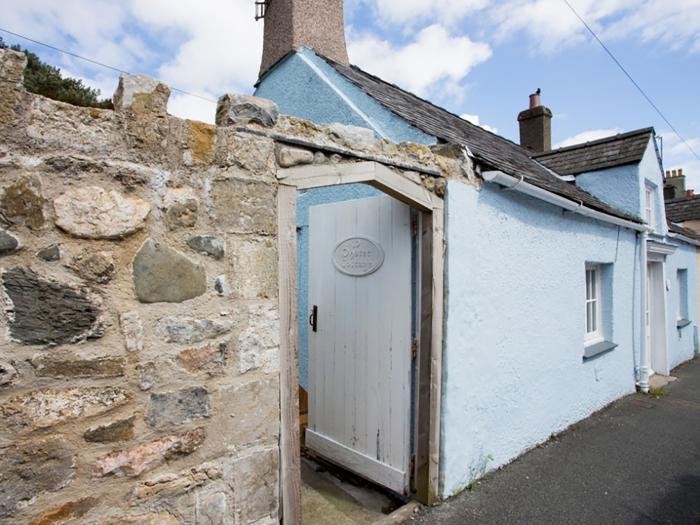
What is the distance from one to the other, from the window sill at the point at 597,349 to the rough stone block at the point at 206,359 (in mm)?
4788

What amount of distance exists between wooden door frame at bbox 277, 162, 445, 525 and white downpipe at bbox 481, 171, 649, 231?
2.32ft

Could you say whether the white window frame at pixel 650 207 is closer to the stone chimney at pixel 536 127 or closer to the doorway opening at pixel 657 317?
the doorway opening at pixel 657 317

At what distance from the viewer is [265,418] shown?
86.1 inches

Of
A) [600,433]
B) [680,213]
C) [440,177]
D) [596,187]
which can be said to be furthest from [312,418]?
[680,213]

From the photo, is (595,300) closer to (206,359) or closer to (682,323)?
(682,323)

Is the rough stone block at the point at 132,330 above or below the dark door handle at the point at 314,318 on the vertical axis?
above

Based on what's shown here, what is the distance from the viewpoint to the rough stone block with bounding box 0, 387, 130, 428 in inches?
60.6

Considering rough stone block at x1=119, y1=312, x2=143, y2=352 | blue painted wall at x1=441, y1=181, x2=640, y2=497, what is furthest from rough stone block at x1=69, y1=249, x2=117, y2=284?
blue painted wall at x1=441, y1=181, x2=640, y2=497

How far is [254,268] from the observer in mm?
2160

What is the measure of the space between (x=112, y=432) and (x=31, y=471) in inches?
10.8

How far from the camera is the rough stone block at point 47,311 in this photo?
154cm

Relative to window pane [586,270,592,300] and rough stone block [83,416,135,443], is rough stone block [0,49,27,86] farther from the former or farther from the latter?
window pane [586,270,592,300]

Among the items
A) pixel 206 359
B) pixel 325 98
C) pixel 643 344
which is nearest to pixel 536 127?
pixel 643 344

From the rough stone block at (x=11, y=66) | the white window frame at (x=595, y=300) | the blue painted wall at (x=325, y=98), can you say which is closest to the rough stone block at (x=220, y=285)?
the rough stone block at (x=11, y=66)
